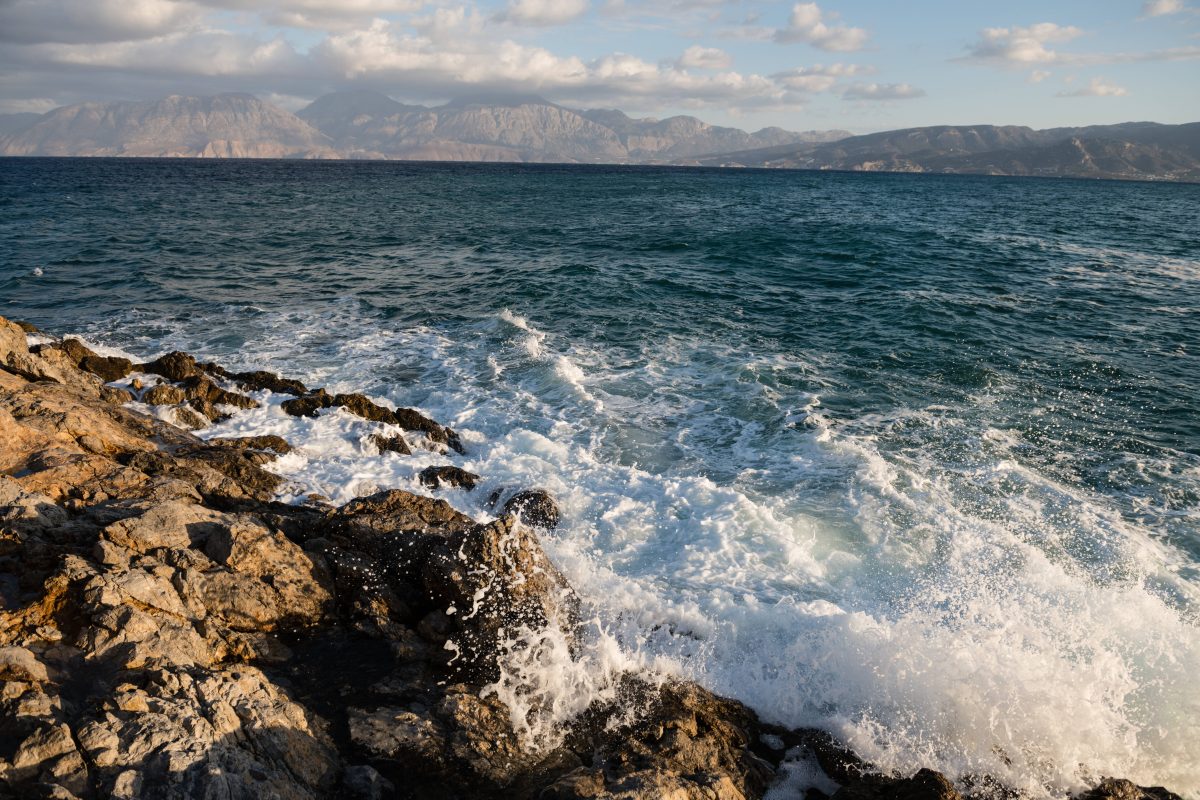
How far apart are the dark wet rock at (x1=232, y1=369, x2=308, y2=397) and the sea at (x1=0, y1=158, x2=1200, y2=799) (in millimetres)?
823

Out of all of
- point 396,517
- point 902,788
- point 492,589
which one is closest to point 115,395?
point 396,517

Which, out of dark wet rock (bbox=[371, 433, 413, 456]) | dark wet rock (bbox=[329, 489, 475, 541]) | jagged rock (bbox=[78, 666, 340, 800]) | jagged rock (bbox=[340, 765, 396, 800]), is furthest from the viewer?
dark wet rock (bbox=[371, 433, 413, 456])

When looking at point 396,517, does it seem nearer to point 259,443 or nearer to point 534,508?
point 534,508

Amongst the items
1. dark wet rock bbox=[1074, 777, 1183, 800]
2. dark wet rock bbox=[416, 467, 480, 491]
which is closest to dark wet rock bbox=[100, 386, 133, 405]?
dark wet rock bbox=[416, 467, 480, 491]

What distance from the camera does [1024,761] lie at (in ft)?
23.5

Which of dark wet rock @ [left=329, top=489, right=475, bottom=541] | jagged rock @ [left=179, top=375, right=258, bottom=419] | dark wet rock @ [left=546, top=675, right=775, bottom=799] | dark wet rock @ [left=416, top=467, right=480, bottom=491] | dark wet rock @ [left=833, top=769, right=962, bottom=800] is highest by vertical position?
jagged rock @ [left=179, top=375, right=258, bottom=419]

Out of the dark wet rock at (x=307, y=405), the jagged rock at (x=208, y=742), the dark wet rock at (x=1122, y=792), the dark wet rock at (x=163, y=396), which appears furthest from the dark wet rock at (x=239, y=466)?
the dark wet rock at (x=1122, y=792)

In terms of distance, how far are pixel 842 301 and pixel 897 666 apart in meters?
20.9

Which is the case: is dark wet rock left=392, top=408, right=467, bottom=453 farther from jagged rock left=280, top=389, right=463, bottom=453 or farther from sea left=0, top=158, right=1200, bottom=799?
sea left=0, top=158, right=1200, bottom=799

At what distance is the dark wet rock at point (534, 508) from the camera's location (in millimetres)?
11453

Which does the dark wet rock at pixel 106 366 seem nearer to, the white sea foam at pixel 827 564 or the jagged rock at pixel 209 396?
the jagged rock at pixel 209 396

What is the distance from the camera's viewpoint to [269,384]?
53.8ft

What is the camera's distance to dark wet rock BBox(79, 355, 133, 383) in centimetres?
1619

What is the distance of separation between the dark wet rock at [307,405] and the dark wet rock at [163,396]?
2.18 meters
